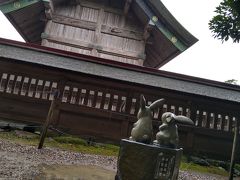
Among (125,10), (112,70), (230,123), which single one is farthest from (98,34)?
(230,123)

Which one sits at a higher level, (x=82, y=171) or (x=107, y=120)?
(x=107, y=120)

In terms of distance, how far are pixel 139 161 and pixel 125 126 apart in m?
4.13

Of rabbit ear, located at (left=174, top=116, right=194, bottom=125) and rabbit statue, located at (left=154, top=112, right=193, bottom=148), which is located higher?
rabbit ear, located at (left=174, top=116, right=194, bottom=125)

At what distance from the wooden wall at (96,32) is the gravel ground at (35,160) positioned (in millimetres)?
5887

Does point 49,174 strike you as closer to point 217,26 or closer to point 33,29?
point 217,26

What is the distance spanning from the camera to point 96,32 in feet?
37.9

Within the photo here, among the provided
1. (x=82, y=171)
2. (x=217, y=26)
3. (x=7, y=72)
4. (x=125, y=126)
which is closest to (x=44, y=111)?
(x=7, y=72)

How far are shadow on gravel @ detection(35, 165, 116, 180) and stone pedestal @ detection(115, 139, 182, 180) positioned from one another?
797 millimetres

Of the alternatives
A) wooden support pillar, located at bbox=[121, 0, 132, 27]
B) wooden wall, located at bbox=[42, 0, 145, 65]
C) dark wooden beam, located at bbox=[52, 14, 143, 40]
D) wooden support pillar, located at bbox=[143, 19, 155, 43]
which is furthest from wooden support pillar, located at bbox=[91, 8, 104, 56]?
wooden support pillar, located at bbox=[143, 19, 155, 43]

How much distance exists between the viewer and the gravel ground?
397 centimetres

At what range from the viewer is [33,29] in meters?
12.7

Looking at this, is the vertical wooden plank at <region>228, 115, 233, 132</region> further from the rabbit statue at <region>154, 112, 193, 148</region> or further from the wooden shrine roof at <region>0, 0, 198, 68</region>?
the rabbit statue at <region>154, 112, 193, 148</region>

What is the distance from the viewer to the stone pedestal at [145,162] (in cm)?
373

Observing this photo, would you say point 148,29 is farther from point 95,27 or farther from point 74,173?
point 74,173
